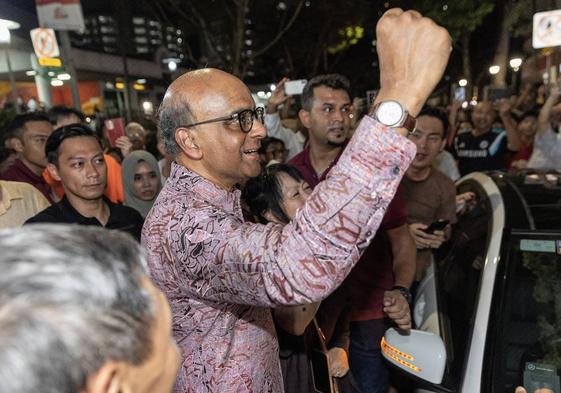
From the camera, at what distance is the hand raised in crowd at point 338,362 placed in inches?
91.7

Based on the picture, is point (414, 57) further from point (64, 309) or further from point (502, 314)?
point (502, 314)

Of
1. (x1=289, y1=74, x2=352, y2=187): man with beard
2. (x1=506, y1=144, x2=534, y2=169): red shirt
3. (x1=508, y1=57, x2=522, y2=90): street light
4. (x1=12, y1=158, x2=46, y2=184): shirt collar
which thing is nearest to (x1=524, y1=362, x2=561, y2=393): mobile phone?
(x1=289, y1=74, x2=352, y2=187): man with beard

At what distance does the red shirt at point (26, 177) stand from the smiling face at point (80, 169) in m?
1.20

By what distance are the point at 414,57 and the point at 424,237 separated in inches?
84.6

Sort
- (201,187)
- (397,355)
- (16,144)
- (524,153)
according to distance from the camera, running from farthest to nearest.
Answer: (524,153), (16,144), (397,355), (201,187)

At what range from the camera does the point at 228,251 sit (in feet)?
3.26

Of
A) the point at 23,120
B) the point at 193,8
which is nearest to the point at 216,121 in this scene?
the point at 23,120

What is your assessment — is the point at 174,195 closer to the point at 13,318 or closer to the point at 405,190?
the point at 13,318

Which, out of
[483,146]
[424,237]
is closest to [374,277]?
[424,237]

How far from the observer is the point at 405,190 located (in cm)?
330

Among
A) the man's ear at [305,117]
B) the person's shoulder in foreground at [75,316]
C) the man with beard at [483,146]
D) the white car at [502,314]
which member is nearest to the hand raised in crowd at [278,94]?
the man's ear at [305,117]

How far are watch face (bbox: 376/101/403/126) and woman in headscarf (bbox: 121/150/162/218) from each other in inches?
126

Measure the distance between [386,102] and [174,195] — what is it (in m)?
0.66

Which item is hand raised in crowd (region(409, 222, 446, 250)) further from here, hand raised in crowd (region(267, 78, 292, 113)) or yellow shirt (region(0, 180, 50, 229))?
yellow shirt (region(0, 180, 50, 229))
